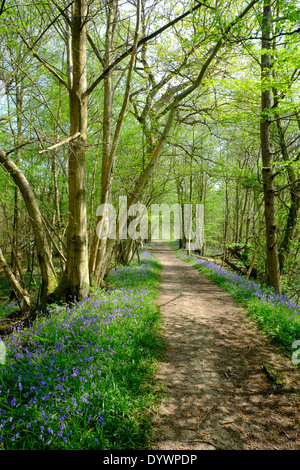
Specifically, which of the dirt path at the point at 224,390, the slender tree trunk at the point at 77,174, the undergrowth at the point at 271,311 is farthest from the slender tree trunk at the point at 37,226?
the undergrowth at the point at 271,311

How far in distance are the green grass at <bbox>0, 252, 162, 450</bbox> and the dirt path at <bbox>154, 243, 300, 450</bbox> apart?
0.31 metres

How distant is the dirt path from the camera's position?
2654 mm

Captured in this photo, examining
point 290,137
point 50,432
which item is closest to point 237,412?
point 50,432

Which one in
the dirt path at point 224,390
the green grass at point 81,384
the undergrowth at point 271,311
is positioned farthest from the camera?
the undergrowth at point 271,311

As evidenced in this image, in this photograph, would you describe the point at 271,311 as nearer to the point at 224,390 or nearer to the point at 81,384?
the point at 224,390

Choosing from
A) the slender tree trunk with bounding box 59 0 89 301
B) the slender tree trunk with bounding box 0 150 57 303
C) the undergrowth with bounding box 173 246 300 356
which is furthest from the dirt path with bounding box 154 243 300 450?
the slender tree trunk with bounding box 0 150 57 303

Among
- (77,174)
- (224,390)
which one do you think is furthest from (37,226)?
(224,390)

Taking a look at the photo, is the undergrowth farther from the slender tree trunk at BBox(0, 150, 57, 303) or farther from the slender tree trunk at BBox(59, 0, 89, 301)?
the slender tree trunk at BBox(0, 150, 57, 303)

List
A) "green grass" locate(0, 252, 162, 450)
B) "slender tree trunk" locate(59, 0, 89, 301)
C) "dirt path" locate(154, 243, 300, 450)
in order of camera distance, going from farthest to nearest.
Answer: "slender tree trunk" locate(59, 0, 89, 301), "dirt path" locate(154, 243, 300, 450), "green grass" locate(0, 252, 162, 450)

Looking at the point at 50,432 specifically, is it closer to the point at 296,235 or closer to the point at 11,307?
the point at 11,307

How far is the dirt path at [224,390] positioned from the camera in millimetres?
2654

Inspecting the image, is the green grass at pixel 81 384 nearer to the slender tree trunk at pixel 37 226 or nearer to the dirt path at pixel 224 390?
the dirt path at pixel 224 390

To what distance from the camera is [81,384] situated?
2.92 m

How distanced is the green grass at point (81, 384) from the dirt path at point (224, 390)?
31cm
